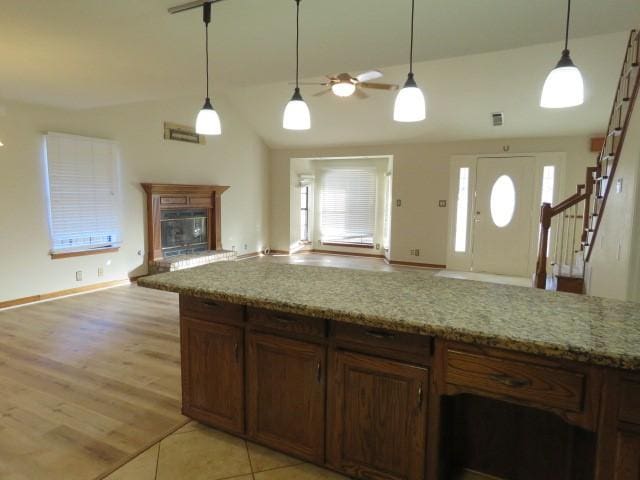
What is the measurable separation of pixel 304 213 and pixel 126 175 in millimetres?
4354

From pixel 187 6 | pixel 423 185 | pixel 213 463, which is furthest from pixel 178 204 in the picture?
pixel 213 463

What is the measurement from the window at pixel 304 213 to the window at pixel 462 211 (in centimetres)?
354

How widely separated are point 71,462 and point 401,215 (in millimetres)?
6473

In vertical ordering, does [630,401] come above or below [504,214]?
below

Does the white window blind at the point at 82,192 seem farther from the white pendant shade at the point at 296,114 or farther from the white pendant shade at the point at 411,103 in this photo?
the white pendant shade at the point at 411,103

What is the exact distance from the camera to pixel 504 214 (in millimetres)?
6812

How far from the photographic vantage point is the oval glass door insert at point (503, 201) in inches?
265

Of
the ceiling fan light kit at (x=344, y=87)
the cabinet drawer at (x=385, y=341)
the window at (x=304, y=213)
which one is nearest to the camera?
the cabinet drawer at (x=385, y=341)

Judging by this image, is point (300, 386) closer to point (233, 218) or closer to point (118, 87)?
point (118, 87)

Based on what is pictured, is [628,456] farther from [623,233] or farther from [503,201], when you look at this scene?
[503,201]

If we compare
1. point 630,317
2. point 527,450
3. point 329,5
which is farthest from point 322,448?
point 329,5

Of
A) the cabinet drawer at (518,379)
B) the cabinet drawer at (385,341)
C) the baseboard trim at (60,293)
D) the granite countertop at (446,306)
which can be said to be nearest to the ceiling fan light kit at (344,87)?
the granite countertop at (446,306)

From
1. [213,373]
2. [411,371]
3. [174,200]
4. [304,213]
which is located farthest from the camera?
[304,213]

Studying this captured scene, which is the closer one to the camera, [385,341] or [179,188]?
[385,341]
